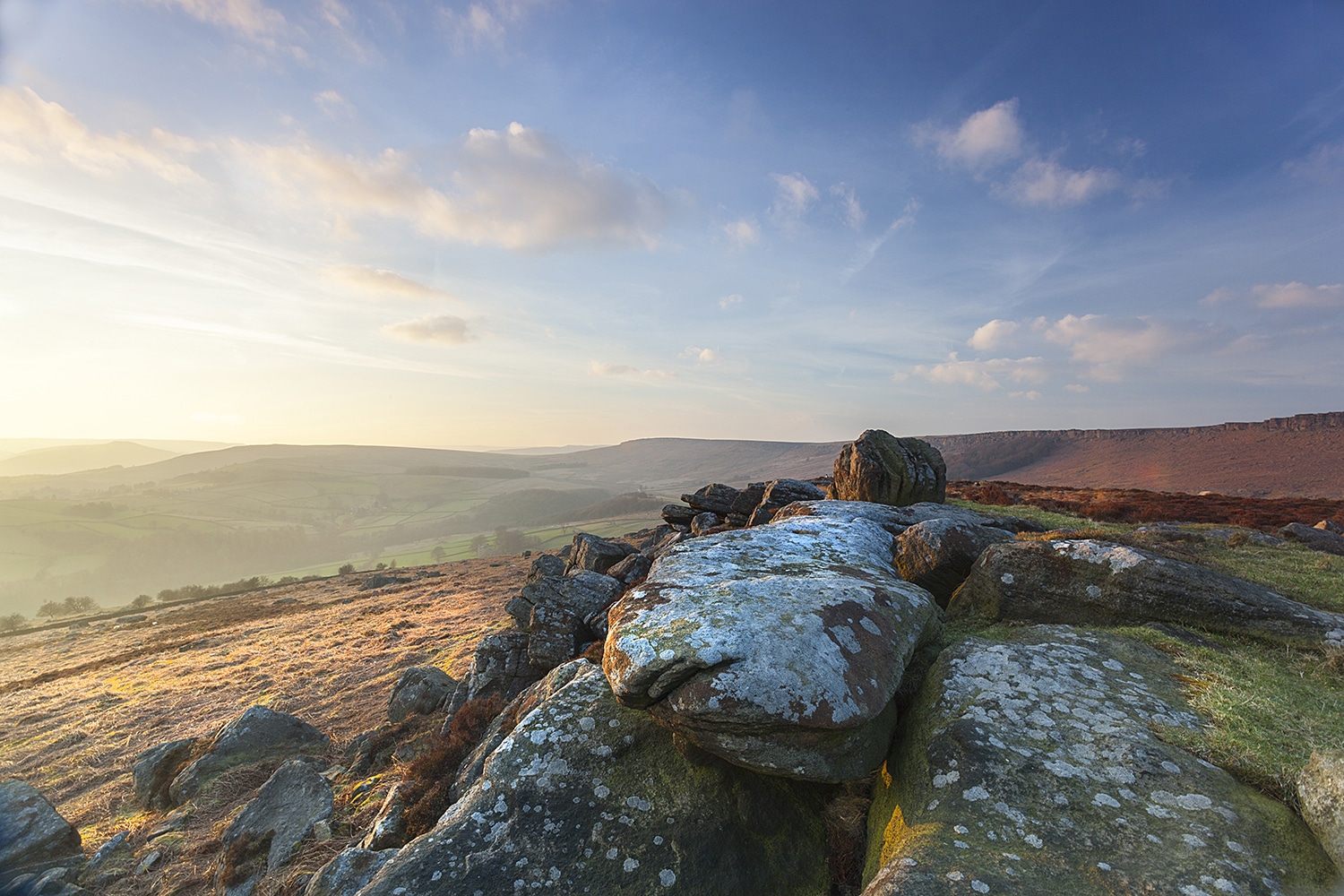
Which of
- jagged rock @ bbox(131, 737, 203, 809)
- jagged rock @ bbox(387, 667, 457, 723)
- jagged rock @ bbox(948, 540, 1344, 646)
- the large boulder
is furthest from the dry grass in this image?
the large boulder

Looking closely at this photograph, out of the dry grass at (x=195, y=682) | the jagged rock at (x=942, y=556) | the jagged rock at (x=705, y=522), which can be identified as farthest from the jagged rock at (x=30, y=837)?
the jagged rock at (x=942, y=556)

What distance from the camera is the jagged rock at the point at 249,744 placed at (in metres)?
12.1

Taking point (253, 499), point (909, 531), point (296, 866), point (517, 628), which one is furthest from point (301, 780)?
point (253, 499)

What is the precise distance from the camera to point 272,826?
9.50m

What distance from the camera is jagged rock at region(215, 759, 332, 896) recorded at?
8.87 meters

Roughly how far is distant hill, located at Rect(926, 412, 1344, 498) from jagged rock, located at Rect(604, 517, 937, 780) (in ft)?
236

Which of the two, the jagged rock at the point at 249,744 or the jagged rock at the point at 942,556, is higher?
the jagged rock at the point at 942,556

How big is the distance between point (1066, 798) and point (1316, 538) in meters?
23.4

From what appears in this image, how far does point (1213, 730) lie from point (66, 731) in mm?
34156

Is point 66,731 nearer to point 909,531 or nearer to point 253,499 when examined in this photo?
point 909,531

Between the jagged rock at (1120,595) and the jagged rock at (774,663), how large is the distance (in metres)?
1.91

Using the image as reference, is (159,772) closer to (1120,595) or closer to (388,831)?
(388,831)

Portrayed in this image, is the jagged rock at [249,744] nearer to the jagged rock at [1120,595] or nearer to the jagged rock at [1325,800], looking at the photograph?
the jagged rock at [1120,595]

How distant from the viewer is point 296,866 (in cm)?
848
